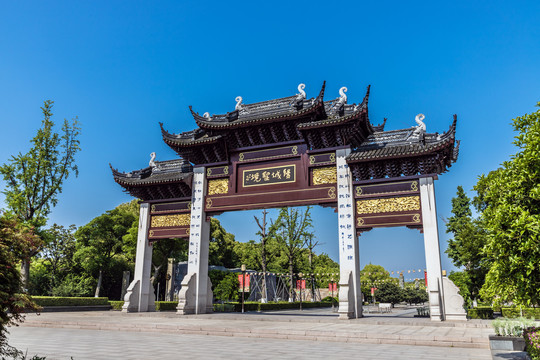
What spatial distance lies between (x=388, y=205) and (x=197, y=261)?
8965 mm

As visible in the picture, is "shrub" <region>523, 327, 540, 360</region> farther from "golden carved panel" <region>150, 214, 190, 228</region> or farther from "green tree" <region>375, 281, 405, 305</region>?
"green tree" <region>375, 281, 405, 305</region>

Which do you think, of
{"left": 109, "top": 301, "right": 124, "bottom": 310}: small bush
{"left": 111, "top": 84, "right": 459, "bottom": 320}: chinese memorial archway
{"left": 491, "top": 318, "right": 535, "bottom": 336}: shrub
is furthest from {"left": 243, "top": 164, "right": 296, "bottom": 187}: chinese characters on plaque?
{"left": 109, "top": 301, "right": 124, "bottom": 310}: small bush

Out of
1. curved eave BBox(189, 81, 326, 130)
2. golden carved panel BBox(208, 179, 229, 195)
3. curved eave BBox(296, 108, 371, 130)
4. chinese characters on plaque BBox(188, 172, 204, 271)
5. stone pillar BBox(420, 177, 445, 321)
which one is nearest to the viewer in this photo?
stone pillar BBox(420, 177, 445, 321)

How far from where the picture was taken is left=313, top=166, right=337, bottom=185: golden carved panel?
53.0ft

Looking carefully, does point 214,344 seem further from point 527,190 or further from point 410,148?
point 410,148

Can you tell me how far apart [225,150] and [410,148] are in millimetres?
8405

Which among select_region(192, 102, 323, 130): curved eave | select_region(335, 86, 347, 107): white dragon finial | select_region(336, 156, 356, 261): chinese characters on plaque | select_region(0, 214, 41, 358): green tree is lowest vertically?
select_region(0, 214, 41, 358): green tree

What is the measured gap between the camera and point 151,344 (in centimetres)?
830

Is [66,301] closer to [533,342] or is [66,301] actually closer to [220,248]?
[220,248]

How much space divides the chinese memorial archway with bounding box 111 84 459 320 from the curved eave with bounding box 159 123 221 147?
52 millimetres

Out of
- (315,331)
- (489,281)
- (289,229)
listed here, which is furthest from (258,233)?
(489,281)

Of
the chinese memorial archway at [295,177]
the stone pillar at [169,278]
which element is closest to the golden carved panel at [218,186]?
the chinese memorial archway at [295,177]

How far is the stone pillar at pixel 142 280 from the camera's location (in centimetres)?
1823

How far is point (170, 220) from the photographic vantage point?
1903 centimetres
